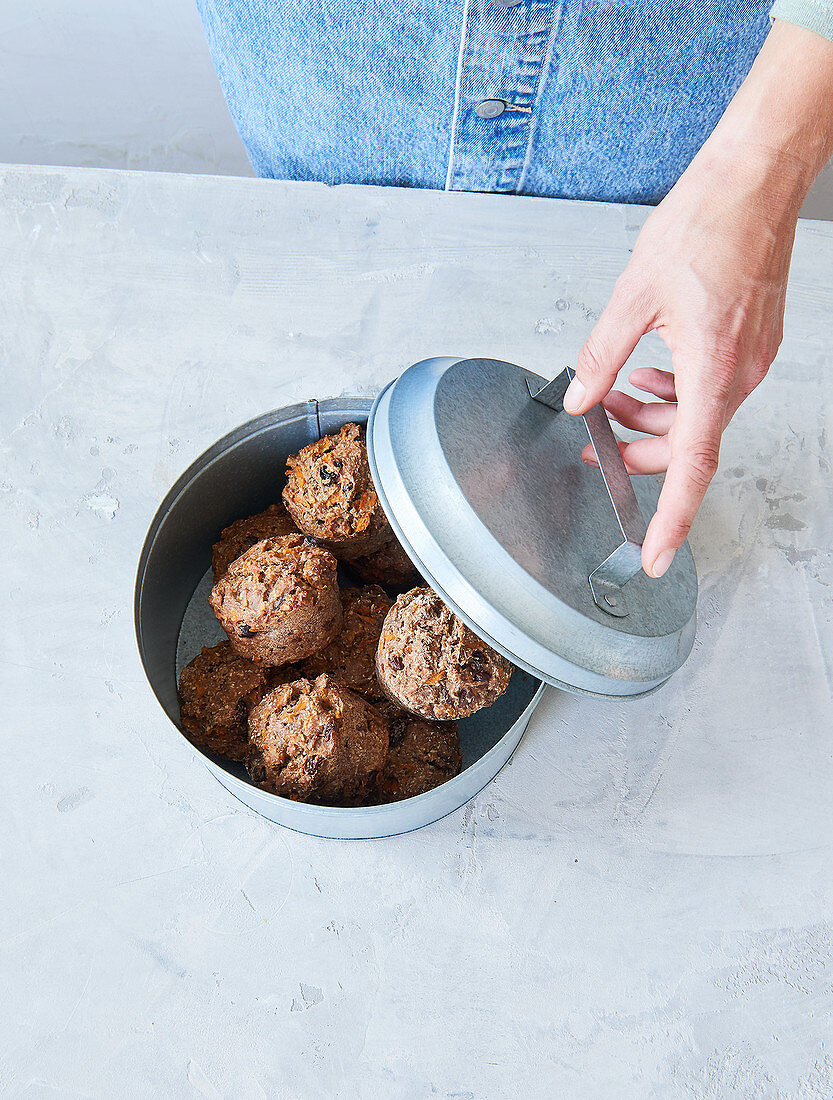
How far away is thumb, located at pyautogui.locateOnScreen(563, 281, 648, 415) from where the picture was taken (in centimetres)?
59

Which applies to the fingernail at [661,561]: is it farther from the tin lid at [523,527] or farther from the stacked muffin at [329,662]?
the stacked muffin at [329,662]

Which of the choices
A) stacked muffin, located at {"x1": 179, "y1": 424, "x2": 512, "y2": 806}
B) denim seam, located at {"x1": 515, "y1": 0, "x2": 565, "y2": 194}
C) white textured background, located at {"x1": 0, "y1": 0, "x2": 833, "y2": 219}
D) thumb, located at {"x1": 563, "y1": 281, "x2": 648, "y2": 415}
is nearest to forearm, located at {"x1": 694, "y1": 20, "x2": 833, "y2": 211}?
thumb, located at {"x1": 563, "y1": 281, "x2": 648, "y2": 415}

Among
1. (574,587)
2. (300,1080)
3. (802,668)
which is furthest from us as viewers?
(802,668)

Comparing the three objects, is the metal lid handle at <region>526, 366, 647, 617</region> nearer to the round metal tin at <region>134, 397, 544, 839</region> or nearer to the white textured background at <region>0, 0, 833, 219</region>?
the round metal tin at <region>134, 397, 544, 839</region>

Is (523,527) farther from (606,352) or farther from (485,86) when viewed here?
(485,86)

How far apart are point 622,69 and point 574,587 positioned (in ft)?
2.05

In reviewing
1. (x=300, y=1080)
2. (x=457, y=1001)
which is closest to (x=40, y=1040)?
(x=300, y=1080)

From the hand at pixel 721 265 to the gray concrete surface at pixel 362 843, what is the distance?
0.34 metres

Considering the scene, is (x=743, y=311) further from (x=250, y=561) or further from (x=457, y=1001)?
(x=457, y=1001)

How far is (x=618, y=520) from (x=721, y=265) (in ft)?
0.65

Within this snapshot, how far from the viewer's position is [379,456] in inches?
24.0

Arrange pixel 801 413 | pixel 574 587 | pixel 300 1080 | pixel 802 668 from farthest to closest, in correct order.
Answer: pixel 801 413, pixel 802 668, pixel 300 1080, pixel 574 587

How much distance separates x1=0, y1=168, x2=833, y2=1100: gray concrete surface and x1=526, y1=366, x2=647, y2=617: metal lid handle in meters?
0.27

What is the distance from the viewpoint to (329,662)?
2.52ft
